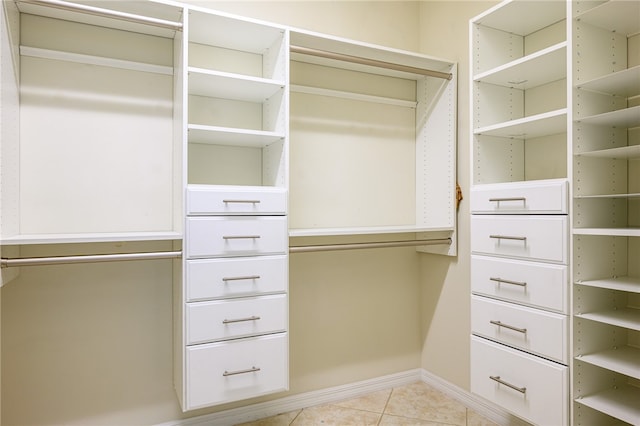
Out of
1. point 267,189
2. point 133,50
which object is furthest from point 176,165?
point 133,50

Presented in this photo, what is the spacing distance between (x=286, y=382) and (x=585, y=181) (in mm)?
1538

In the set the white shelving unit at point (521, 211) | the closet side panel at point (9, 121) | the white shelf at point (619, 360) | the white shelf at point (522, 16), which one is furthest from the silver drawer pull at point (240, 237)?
the white shelf at point (522, 16)

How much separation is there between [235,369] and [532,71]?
1.93 metres

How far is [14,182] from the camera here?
1.73 metres

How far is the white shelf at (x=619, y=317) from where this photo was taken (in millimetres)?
1462

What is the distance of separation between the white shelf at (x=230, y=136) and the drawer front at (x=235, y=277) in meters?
0.57

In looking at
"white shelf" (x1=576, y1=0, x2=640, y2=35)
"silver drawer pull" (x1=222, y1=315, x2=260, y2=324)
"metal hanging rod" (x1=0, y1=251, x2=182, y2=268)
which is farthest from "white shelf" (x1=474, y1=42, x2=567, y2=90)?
"metal hanging rod" (x1=0, y1=251, x2=182, y2=268)

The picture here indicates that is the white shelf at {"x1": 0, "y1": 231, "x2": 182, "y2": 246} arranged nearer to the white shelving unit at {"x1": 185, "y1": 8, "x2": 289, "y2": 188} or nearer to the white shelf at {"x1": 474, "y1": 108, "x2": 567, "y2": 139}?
the white shelving unit at {"x1": 185, "y1": 8, "x2": 289, "y2": 188}

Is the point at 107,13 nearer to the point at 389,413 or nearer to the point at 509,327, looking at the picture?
the point at 509,327

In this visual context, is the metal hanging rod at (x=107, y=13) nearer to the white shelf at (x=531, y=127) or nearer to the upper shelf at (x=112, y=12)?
the upper shelf at (x=112, y=12)

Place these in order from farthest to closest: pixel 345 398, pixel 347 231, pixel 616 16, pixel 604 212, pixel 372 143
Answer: pixel 372 143, pixel 345 398, pixel 347 231, pixel 604 212, pixel 616 16

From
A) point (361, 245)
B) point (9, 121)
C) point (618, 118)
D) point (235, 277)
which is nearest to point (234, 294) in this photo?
point (235, 277)

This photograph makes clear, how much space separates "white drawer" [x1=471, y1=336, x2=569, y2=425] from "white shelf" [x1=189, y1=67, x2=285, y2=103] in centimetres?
158

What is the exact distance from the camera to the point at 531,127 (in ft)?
6.33
